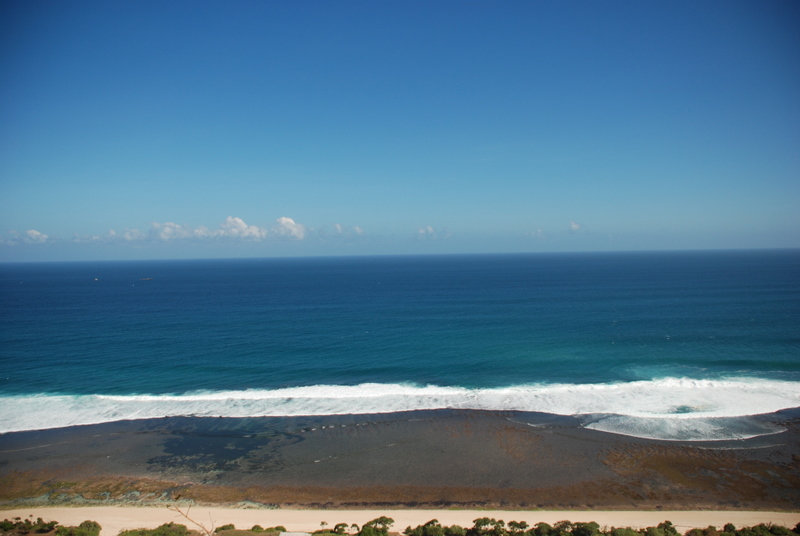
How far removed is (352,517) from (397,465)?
5.53 meters

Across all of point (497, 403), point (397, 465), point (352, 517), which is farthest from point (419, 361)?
point (352, 517)

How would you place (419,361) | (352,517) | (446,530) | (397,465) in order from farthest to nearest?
(419,361) < (397,465) < (352,517) < (446,530)

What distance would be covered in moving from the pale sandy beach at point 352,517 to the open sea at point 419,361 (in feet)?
30.8

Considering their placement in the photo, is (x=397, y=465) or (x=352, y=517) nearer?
(x=352, y=517)

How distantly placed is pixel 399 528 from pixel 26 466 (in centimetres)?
2645

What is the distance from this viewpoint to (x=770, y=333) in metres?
52.7

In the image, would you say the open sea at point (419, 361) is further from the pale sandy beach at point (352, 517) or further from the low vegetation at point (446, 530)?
the low vegetation at point (446, 530)

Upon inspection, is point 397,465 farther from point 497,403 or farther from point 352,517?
point 497,403

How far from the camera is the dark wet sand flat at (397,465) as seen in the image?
74.2 feet

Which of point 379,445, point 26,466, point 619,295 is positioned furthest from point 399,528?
point 619,295

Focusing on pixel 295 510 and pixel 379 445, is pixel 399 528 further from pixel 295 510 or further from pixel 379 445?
pixel 379 445

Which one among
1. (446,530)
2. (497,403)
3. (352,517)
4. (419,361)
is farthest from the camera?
(419,361)

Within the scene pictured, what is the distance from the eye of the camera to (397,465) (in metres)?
25.9

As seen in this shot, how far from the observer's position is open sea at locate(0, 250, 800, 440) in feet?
112
